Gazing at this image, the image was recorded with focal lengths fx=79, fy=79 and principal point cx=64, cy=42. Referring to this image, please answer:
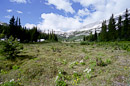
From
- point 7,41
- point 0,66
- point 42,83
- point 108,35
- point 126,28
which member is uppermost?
point 126,28

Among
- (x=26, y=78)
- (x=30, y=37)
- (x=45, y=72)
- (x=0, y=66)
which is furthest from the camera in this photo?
(x=30, y=37)

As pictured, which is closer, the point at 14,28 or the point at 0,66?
the point at 0,66

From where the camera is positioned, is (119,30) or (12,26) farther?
(12,26)

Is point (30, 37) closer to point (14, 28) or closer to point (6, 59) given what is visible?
point (14, 28)

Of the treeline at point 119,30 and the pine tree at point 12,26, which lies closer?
the treeline at point 119,30

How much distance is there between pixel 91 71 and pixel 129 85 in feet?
6.88

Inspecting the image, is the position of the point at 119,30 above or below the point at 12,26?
below

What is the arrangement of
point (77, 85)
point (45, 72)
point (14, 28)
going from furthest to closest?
point (14, 28) → point (45, 72) → point (77, 85)

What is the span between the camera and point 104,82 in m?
3.98

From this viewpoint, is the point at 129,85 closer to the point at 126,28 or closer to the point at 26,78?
the point at 26,78

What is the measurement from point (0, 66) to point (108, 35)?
44142 millimetres

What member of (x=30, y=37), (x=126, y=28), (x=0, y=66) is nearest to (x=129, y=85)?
(x=0, y=66)

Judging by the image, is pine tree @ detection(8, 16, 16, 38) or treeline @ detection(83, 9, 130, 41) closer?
treeline @ detection(83, 9, 130, 41)

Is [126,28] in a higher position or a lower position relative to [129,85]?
higher
